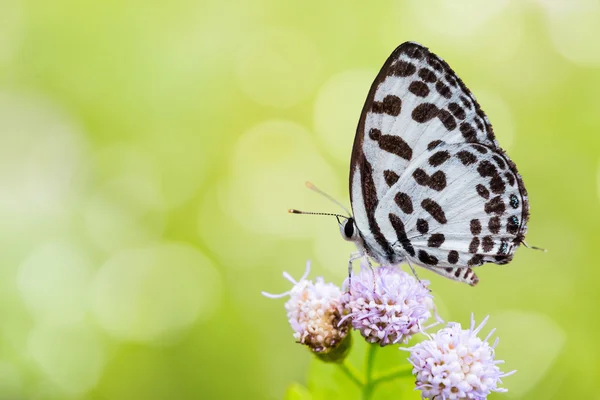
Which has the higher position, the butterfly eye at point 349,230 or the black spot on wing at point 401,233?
the black spot on wing at point 401,233

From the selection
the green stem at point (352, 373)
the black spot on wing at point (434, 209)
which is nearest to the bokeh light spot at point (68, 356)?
the green stem at point (352, 373)

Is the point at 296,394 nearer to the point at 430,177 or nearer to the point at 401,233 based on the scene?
the point at 401,233

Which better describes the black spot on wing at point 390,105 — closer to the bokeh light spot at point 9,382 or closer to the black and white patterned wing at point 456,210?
the black and white patterned wing at point 456,210

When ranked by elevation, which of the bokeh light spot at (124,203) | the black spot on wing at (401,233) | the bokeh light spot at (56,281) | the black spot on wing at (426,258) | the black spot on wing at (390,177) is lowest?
the bokeh light spot at (56,281)

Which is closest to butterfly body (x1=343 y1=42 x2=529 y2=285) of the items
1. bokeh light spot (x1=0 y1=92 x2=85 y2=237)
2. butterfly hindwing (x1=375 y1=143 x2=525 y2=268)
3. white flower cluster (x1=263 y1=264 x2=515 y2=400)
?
butterfly hindwing (x1=375 y1=143 x2=525 y2=268)

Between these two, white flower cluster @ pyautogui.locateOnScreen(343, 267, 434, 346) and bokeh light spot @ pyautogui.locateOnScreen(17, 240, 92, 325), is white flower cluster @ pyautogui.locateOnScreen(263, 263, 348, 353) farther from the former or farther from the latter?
bokeh light spot @ pyautogui.locateOnScreen(17, 240, 92, 325)

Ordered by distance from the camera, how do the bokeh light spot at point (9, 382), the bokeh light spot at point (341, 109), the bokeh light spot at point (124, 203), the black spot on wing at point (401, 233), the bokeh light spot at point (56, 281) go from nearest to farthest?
1. the black spot on wing at point (401, 233)
2. the bokeh light spot at point (9, 382)
3. the bokeh light spot at point (56, 281)
4. the bokeh light spot at point (124, 203)
5. the bokeh light spot at point (341, 109)

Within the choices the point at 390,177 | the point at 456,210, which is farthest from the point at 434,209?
the point at 390,177

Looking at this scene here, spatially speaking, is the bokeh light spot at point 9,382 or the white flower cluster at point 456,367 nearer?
the white flower cluster at point 456,367
